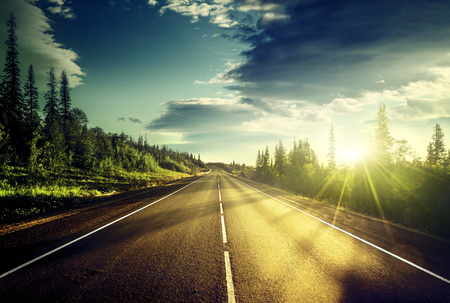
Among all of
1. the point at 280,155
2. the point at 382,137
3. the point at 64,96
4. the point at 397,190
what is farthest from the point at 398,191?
the point at 64,96

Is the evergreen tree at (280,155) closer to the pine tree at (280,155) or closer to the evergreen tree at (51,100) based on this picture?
the pine tree at (280,155)

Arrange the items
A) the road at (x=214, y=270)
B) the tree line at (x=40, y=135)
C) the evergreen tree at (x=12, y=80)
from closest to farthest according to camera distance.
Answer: the road at (x=214, y=270)
the tree line at (x=40, y=135)
the evergreen tree at (x=12, y=80)

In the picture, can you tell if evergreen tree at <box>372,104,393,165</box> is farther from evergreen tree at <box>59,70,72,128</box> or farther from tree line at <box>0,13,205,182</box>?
evergreen tree at <box>59,70,72,128</box>

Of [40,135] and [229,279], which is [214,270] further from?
[40,135]

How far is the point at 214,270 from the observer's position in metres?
3.97

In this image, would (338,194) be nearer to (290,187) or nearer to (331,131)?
(290,187)

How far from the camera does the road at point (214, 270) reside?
3.17m

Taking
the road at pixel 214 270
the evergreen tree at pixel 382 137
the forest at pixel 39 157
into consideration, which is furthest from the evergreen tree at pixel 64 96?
the evergreen tree at pixel 382 137

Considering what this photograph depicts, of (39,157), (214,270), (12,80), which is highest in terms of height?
(12,80)

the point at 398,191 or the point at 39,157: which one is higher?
the point at 39,157

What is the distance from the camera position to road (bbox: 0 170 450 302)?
3172 millimetres

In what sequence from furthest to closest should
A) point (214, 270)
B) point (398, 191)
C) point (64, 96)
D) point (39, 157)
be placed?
1. point (64, 96)
2. point (39, 157)
3. point (398, 191)
4. point (214, 270)

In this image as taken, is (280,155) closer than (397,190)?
No

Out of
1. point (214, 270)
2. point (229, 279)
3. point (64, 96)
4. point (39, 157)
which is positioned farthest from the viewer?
point (64, 96)
